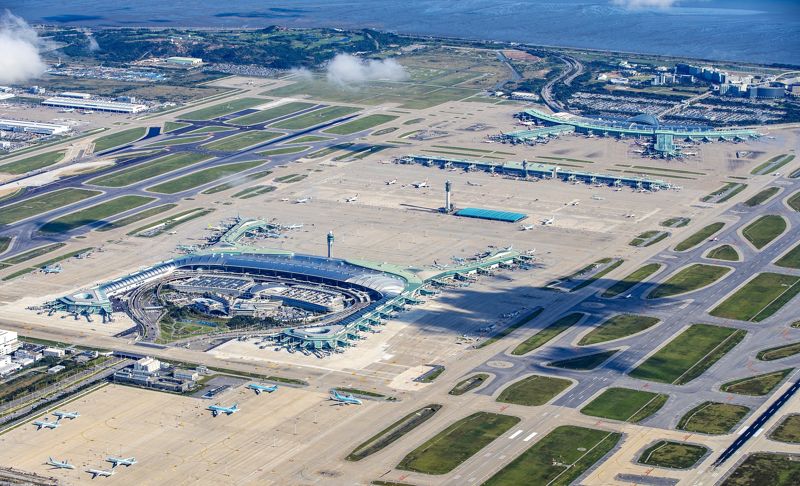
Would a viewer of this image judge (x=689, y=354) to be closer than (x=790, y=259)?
Yes

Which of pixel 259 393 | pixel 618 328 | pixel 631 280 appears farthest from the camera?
pixel 631 280

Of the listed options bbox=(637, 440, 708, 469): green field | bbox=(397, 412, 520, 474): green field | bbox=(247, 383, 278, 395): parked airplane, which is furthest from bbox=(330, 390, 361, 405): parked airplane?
bbox=(637, 440, 708, 469): green field

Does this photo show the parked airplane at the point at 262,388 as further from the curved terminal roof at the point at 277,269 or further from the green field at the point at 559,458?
the curved terminal roof at the point at 277,269

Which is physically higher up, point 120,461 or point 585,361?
point 585,361

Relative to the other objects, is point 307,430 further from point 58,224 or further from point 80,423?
point 58,224

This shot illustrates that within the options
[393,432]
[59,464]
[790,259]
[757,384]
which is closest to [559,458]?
[393,432]

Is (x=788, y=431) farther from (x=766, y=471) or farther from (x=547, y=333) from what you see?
(x=547, y=333)

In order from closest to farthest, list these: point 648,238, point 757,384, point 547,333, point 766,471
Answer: point 766,471 → point 757,384 → point 547,333 → point 648,238
